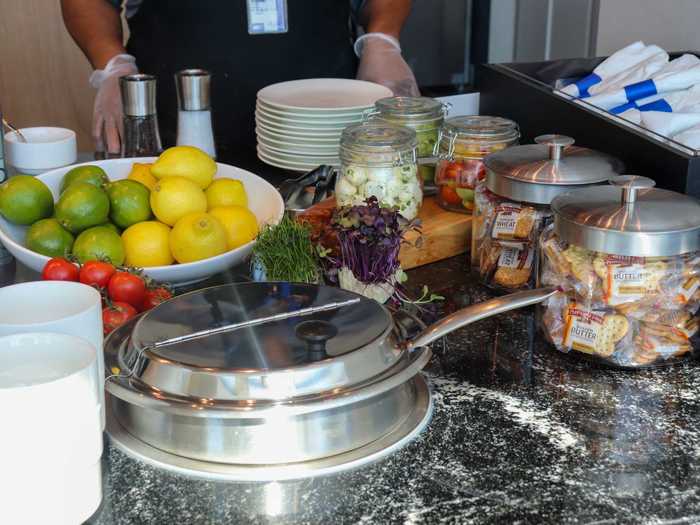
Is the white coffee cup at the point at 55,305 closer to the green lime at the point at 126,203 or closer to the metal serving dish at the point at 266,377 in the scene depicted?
the metal serving dish at the point at 266,377

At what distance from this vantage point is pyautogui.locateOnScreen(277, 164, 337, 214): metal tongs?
1.46m

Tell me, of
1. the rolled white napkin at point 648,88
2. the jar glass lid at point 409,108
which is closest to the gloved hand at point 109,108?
the jar glass lid at point 409,108

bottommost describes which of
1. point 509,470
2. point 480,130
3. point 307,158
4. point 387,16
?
point 509,470

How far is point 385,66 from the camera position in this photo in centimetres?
219

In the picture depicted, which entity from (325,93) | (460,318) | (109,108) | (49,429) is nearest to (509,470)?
(460,318)

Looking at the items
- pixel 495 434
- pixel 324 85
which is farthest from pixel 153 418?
pixel 324 85

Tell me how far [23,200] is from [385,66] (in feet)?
3.56

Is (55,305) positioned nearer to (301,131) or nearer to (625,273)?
(625,273)

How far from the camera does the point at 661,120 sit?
1248mm

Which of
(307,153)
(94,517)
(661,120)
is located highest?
(661,120)

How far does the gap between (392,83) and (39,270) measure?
1081mm

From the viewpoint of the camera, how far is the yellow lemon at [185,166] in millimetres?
1397

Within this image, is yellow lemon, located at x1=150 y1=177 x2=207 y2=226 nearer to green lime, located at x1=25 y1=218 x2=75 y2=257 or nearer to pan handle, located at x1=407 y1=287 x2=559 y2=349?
green lime, located at x1=25 y1=218 x2=75 y2=257

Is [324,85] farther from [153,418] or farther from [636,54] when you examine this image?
[153,418]
